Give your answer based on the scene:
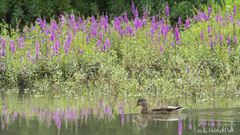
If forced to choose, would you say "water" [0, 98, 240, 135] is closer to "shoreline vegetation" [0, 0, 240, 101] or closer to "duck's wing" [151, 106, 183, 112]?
"duck's wing" [151, 106, 183, 112]

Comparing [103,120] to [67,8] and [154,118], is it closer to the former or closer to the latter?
[154,118]

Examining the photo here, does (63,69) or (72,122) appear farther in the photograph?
(63,69)

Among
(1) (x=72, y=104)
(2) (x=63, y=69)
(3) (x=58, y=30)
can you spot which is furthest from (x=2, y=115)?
(3) (x=58, y=30)

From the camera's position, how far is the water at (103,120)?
608 cm

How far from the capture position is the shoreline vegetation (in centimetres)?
946

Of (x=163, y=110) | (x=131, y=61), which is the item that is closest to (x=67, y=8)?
(x=131, y=61)

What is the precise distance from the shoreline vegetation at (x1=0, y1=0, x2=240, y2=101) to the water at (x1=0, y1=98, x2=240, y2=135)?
133 cm

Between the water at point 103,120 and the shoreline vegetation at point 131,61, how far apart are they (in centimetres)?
133

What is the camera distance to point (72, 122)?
6.77 m

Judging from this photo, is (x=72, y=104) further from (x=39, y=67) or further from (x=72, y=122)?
(x=39, y=67)

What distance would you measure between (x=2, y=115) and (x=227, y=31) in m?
5.99

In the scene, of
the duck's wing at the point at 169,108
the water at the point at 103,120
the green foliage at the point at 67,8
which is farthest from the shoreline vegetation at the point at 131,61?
the green foliage at the point at 67,8

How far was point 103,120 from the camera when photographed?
272 inches

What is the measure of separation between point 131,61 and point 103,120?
4093 millimetres
